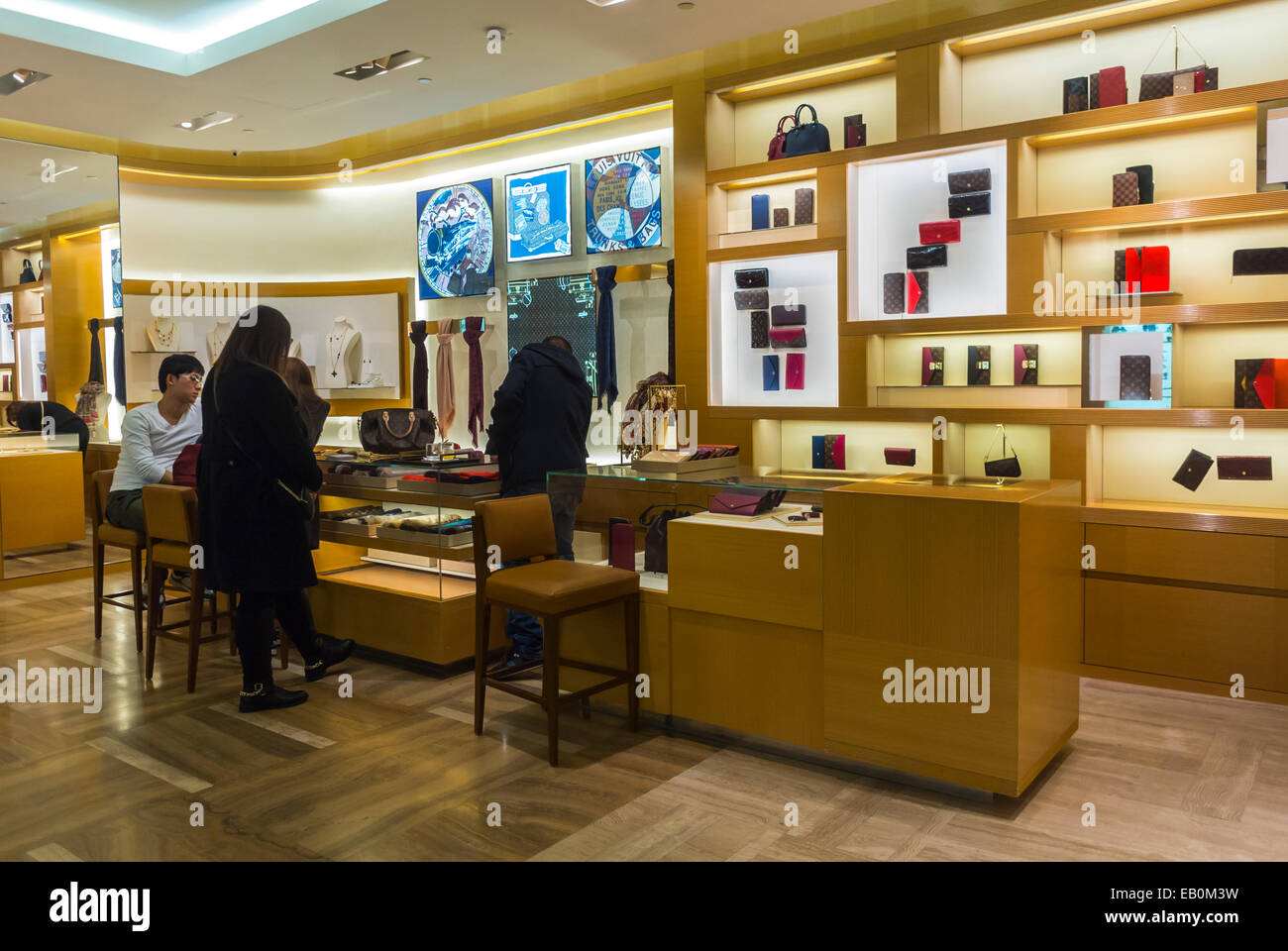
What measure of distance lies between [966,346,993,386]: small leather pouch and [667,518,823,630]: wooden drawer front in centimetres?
221

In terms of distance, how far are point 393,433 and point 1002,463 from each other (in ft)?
10.2

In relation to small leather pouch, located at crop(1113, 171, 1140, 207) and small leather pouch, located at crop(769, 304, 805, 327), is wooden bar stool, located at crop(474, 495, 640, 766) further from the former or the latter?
small leather pouch, located at crop(1113, 171, 1140, 207)

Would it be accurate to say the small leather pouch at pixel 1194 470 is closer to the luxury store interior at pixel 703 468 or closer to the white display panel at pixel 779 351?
the luxury store interior at pixel 703 468

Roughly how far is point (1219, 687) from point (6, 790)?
4.64 meters

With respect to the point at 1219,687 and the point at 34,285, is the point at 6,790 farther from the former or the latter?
the point at 34,285

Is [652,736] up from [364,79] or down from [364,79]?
down

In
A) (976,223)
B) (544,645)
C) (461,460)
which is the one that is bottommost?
(544,645)

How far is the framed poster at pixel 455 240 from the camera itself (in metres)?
7.12

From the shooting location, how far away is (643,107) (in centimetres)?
597

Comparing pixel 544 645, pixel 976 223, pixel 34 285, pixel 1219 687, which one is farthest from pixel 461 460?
pixel 34 285

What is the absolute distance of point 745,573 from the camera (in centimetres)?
339

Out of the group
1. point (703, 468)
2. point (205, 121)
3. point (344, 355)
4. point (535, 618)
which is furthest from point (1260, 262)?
point (344, 355)

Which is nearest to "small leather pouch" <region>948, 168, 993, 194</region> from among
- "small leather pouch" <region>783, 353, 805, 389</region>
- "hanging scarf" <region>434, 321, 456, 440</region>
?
"small leather pouch" <region>783, 353, 805, 389</region>
